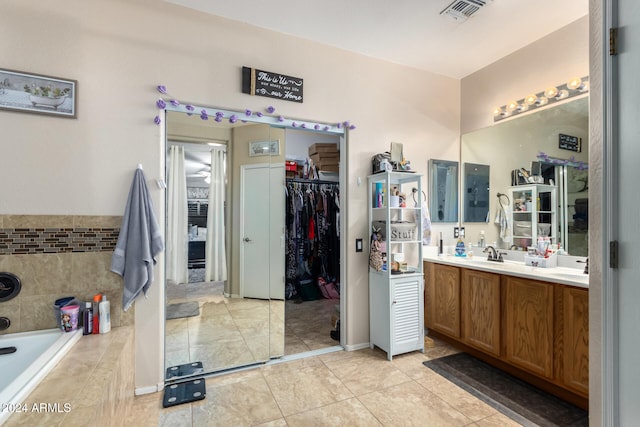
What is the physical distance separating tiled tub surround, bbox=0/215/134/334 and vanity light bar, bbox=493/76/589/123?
3717 millimetres

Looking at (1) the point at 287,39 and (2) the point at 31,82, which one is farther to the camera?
(1) the point at 287,39

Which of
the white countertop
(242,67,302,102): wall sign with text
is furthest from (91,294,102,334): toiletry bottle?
the white countertop

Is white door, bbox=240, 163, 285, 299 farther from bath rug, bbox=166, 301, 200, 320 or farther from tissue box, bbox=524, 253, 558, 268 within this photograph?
tissue box, bbox=524, 253, 558, 268

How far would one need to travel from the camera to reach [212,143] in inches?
97.3

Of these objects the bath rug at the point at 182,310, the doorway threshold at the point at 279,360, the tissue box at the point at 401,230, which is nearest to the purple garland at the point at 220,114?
the tissue box at the point at 401,230

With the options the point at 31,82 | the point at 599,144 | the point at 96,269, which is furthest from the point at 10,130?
the point at 599,144

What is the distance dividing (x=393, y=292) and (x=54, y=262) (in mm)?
2595

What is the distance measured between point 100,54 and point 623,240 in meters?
3.14

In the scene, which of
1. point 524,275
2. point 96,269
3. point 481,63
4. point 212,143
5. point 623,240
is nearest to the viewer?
point 623,240

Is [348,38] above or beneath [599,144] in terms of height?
above

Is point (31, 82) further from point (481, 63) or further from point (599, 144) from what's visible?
point (481, 63)

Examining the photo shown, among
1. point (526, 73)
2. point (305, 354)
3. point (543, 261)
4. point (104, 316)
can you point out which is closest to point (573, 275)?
point (543, 261)

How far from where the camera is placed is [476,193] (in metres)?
3.32

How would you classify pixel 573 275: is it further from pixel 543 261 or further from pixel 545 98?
pixel 545 98
